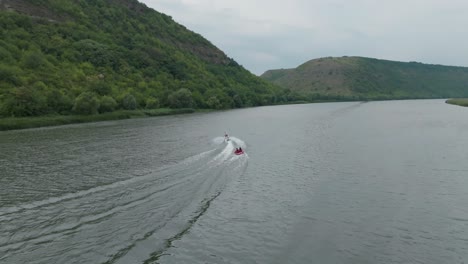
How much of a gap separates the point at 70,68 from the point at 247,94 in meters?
87.8

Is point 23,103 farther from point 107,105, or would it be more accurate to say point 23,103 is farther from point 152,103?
point 152,103

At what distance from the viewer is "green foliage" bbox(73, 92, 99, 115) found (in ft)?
290

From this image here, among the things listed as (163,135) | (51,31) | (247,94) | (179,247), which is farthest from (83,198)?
(247,94)

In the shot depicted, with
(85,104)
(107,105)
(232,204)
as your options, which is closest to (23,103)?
(85,104)

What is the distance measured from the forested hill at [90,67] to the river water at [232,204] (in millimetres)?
43471

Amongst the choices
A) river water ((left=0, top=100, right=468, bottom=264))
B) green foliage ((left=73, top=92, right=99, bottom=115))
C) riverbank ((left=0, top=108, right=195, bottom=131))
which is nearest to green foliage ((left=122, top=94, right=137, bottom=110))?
riverbank ((left=0, top=108, right=195, bottom=131))

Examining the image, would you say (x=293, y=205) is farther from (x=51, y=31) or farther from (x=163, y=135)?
(x=51, y=31)

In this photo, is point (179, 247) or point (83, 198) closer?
point (179, 247)

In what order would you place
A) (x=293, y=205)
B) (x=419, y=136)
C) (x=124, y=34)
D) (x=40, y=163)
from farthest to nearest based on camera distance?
(x=124, y=34) < (x=419, y=136) < (x=40, y=163) < (x=293, y=205)

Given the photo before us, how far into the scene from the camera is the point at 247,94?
18500cm

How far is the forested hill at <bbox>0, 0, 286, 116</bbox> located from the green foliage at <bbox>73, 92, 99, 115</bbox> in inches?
8.9

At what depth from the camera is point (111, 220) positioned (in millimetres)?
22203

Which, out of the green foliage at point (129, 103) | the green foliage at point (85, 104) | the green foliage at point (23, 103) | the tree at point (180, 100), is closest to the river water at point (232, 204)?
the green foliage at point (23, 103)

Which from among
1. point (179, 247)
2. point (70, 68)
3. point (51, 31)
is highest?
Answer: point (51, 31)
